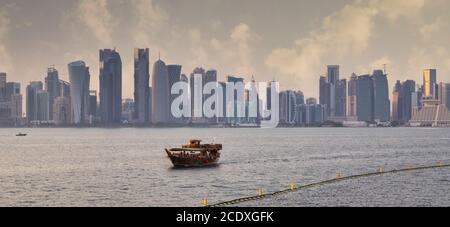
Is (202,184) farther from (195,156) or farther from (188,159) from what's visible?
(195,156)

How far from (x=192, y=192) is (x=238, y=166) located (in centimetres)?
4823

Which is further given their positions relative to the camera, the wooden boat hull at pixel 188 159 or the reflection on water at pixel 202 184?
the wooden boat hull at pixel 188 159

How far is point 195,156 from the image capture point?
130m

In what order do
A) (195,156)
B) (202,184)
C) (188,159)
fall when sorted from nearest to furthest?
(202,184) < (188,159) < (195,156)

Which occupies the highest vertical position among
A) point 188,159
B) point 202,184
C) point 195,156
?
point 195,156

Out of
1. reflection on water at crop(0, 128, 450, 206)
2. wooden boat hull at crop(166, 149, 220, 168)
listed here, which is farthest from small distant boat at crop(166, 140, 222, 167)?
reflection on water at crop(0, 128, 450, 206)

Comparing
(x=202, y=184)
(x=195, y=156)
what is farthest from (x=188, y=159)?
(x=202, y=184)

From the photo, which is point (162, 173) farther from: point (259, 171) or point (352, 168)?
point (352, 168)

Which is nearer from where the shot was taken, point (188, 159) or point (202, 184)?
point (202, 184)

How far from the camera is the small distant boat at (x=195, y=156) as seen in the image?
128 metres

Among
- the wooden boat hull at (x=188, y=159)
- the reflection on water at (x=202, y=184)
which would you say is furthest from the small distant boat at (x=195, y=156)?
the reflection on water at (x=202, y=184)

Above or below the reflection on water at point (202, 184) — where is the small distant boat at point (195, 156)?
above

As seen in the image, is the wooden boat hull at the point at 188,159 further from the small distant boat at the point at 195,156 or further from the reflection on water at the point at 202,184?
the reflection on water at the point at 202,184
